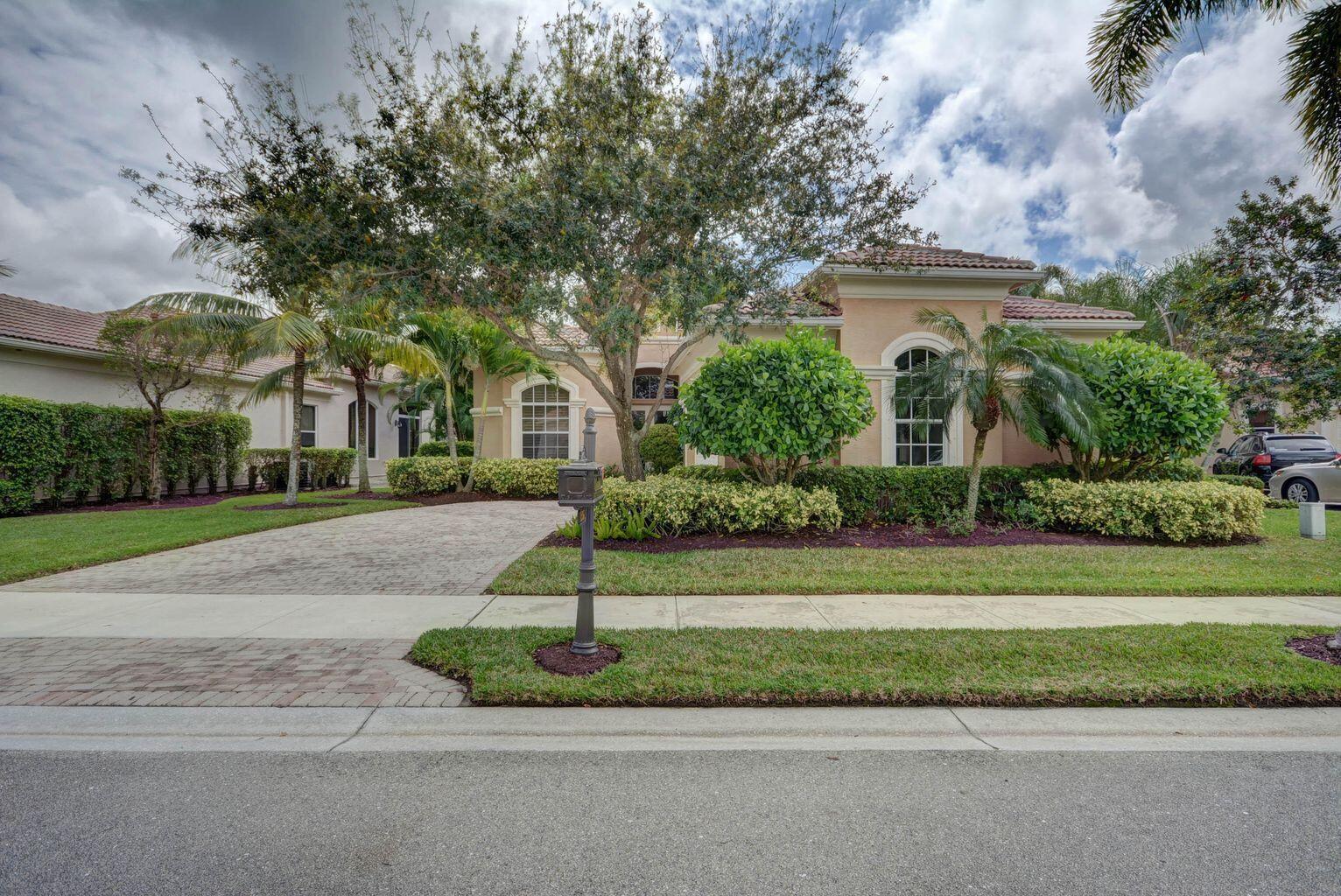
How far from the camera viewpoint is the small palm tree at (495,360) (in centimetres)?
1536

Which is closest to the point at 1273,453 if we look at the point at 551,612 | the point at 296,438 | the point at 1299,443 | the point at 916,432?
the point at 1299,443

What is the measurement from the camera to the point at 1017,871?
92.4 inches

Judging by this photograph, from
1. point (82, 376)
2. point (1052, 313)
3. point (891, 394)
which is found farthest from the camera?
point (82, 376)

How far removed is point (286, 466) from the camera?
1812cm

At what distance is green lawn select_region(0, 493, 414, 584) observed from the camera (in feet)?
25.4

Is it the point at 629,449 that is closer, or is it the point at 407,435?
the point at 629,449

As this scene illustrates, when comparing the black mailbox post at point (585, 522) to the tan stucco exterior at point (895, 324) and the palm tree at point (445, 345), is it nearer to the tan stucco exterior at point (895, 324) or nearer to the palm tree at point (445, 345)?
the tan stucco exterior at point (895, 324)

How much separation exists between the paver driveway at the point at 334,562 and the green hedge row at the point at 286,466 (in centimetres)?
797

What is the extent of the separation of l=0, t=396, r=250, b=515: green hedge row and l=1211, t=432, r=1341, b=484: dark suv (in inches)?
1060

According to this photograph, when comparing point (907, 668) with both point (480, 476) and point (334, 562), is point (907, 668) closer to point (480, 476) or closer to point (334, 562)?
point (334, 562)

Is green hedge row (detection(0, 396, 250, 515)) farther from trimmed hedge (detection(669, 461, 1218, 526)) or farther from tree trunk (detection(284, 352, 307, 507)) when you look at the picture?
trimmed hedge (detection(669, 461, 1218, 526))

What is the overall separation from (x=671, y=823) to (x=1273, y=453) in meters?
19.8

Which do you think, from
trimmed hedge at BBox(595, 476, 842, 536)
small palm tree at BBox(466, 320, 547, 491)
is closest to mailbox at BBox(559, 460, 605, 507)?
trimmed hedge at BBox(595, 476, 842, 536)

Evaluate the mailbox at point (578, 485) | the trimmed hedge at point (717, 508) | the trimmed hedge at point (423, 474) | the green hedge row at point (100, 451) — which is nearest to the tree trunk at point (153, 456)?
the green hedge row at point (100, 451)
